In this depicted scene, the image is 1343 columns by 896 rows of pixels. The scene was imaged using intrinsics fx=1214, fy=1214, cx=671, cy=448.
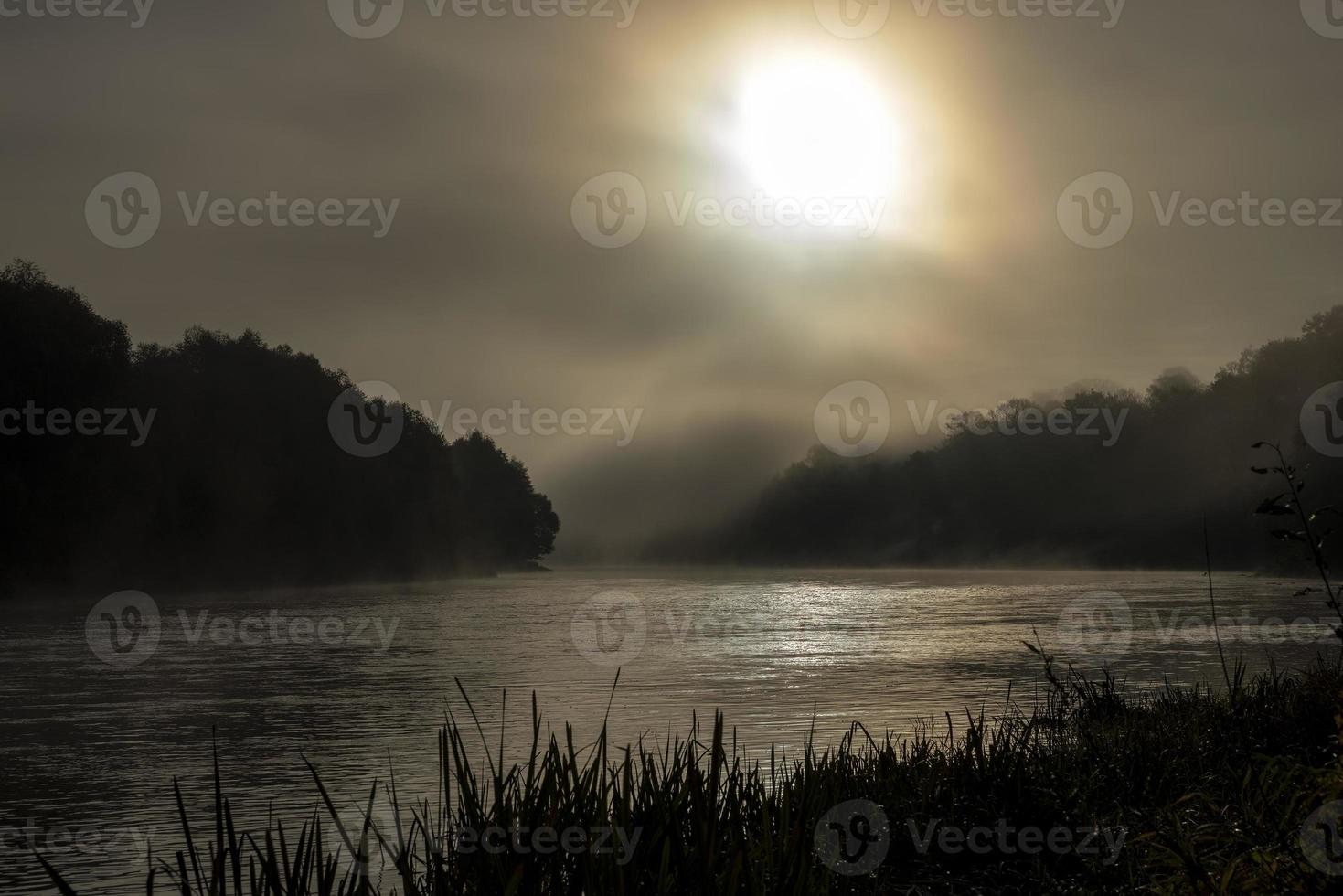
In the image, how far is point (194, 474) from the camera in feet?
290

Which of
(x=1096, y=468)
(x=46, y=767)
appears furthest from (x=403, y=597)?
(x=1096, y=468)

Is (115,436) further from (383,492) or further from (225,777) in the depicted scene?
(225,777)

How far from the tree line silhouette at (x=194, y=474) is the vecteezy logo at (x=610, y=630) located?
30.4 metres

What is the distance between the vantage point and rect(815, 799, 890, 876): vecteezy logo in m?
7.10

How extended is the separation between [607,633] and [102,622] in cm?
2401

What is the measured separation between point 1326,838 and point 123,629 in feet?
161
